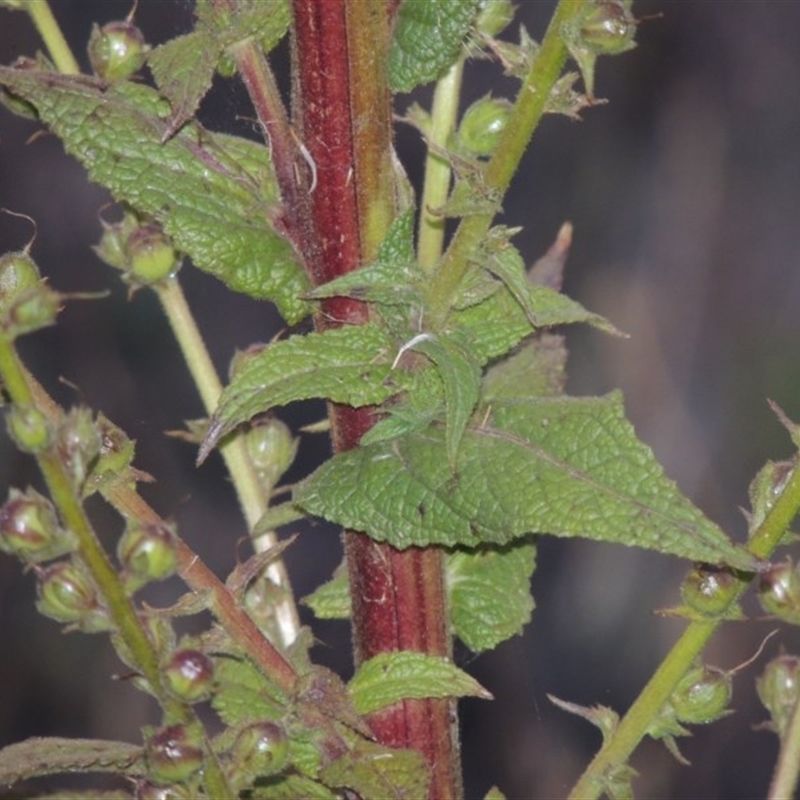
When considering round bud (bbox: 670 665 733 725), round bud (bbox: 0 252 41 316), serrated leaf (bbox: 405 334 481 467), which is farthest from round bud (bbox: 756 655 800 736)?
round bud (bbox: 0 252 41 316)

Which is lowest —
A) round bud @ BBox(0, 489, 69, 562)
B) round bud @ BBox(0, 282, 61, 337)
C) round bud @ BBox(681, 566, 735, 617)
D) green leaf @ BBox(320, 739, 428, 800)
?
green leaf @ BBox(320, 739, 428, 800)

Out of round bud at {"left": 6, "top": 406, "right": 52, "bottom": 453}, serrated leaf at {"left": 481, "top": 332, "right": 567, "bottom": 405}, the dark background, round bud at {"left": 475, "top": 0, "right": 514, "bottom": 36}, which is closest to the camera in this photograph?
round bud at {"left": 6, "top": 406, "right": 52, "bottom": 453}

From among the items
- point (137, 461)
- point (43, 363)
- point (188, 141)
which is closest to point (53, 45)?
point (188, 141)

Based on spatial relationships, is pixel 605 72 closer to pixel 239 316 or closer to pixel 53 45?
pixel 239 316

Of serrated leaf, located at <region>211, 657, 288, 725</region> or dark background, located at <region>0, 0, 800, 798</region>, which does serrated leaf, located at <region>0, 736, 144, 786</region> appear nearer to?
serrated leaf, located at <region>211, 657, 288, 725</region>

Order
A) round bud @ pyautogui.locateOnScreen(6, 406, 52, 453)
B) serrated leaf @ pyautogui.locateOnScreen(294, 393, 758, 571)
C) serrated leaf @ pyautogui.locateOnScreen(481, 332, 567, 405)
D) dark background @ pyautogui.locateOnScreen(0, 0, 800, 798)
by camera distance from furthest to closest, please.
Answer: dark background @ pyautogui.locateOnScreen(0, 0, 800, 798) < serrated leaf @ pyautogui.locateOnScreen(481, 332, 567, 405) < serrated leaf @ pyautogui.locateOnScreen(294, 393, 758, 571) < round bud @ pyautogui.locateOnScreen(6, 406, 52, 453)

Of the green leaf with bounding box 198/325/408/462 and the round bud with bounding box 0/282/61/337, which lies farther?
the green leaf with bounding box 198/325/408/462

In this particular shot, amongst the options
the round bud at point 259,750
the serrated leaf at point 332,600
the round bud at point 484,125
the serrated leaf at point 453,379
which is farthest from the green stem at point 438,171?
the round bud at point 259,750
